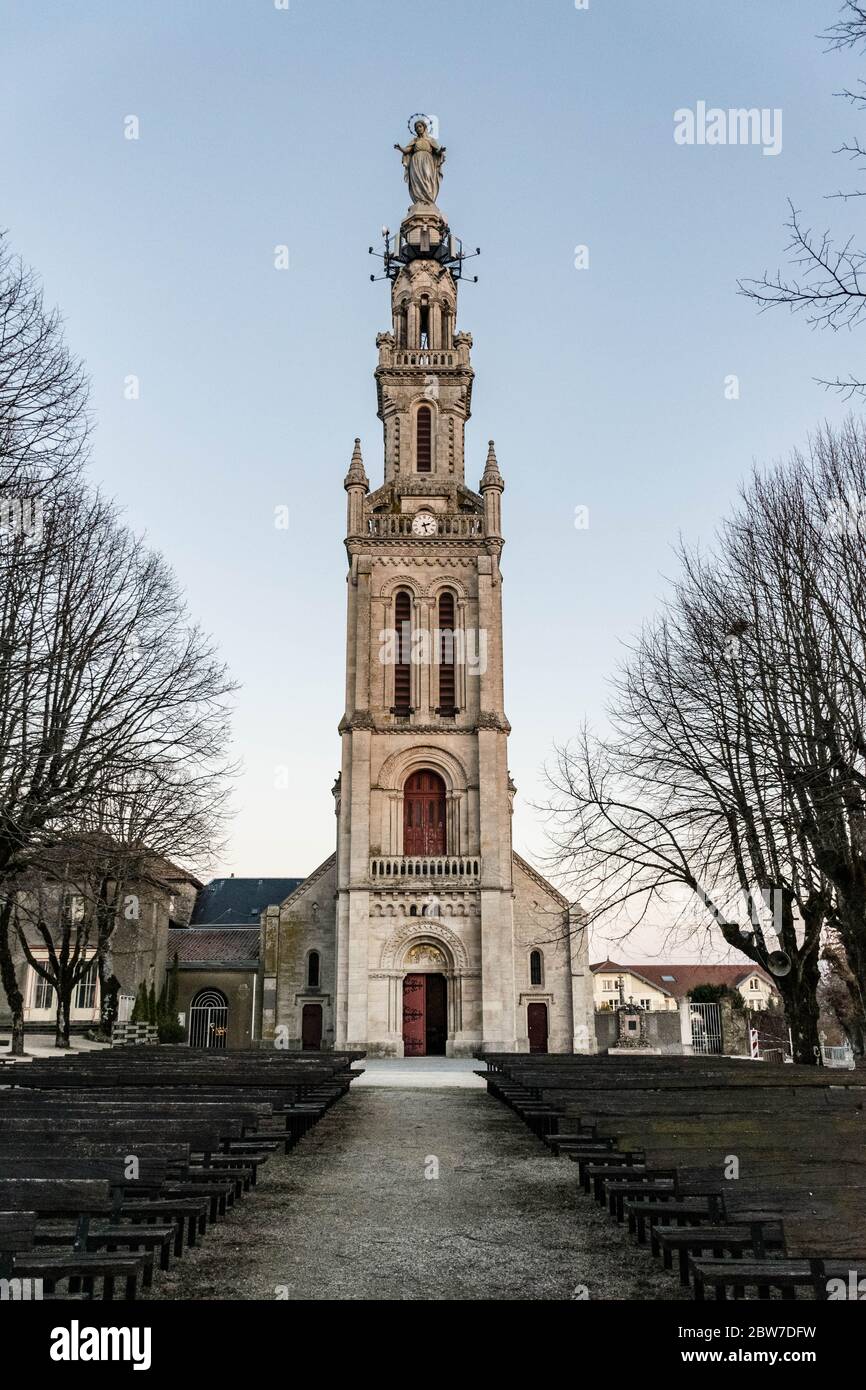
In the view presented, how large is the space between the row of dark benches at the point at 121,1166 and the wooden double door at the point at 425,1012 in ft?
83.5

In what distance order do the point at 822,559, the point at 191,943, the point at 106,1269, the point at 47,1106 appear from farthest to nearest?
the point at 191,943
the point at 822,559
the point at 47,1106
the point at 106,1269

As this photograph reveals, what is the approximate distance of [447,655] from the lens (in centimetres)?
4384

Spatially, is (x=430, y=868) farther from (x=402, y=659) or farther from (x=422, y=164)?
(x=422, y=164)

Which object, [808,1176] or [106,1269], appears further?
[808,1176]

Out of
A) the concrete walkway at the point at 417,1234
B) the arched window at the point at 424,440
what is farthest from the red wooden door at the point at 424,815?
the concrete walkway at the point at 417,1234

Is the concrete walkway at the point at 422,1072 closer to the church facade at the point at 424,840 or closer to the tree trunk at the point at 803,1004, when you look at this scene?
the church facade at the point at 424,840

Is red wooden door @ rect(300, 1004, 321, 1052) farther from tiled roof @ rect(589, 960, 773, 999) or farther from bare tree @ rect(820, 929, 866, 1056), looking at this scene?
tiled roof @ rect(589, 960, 773, 999)

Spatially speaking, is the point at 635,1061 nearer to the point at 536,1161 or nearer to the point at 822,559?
the point at 536,1161

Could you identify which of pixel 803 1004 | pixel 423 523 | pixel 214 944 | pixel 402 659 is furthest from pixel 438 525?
pixel 803 1004

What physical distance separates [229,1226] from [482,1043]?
3060 cm

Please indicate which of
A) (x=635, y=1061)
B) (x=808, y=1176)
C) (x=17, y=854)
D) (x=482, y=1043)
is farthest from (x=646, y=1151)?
(x=482, y=1043)

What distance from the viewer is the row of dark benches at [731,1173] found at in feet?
22.6

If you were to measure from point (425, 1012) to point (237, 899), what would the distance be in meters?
20.6

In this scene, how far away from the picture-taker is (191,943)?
167 ft
